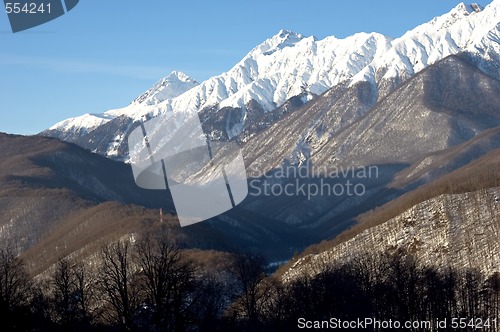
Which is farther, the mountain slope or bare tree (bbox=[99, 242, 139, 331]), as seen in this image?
the mountain slope

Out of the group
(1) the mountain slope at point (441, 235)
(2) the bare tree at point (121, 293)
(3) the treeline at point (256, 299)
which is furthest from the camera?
(1) the mountain slope at point (441, 235)

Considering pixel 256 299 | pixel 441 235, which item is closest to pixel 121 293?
pixel 256 299

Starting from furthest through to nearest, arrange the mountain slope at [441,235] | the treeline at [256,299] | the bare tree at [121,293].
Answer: the mountain slope at [441,235], the treeline at [256,299], the bare tree at [121,293]

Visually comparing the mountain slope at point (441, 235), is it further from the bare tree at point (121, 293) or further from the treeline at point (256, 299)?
the bare tree at point (121, 293)

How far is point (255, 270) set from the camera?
10581 centimetres

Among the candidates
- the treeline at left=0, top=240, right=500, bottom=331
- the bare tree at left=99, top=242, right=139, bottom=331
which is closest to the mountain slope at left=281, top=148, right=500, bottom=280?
the treeline at left=0, top=240, right=500, bottom=331

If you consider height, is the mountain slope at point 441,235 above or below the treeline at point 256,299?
above

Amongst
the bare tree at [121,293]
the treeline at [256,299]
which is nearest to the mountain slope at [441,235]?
the treeline at [256,299]

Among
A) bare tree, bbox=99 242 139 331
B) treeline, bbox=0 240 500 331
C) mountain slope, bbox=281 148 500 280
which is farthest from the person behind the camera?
mountain slope, bbox=281 148 500 280

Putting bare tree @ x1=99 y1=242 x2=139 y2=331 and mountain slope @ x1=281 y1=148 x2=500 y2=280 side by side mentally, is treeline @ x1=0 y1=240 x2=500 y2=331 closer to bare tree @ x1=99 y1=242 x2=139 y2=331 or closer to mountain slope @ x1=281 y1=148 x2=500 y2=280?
bare tree @ x1=99 y1=242 x2=139 y2=331

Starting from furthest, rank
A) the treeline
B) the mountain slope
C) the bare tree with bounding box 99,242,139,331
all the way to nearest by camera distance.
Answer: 1. the mountain slope
2. the treeline
3. the bare tree with bounding box 99,242,139,331

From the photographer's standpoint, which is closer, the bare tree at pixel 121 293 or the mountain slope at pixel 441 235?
the bare tree at pixel 121 293

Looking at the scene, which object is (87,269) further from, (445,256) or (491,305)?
(491,305)

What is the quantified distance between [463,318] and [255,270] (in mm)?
27205
